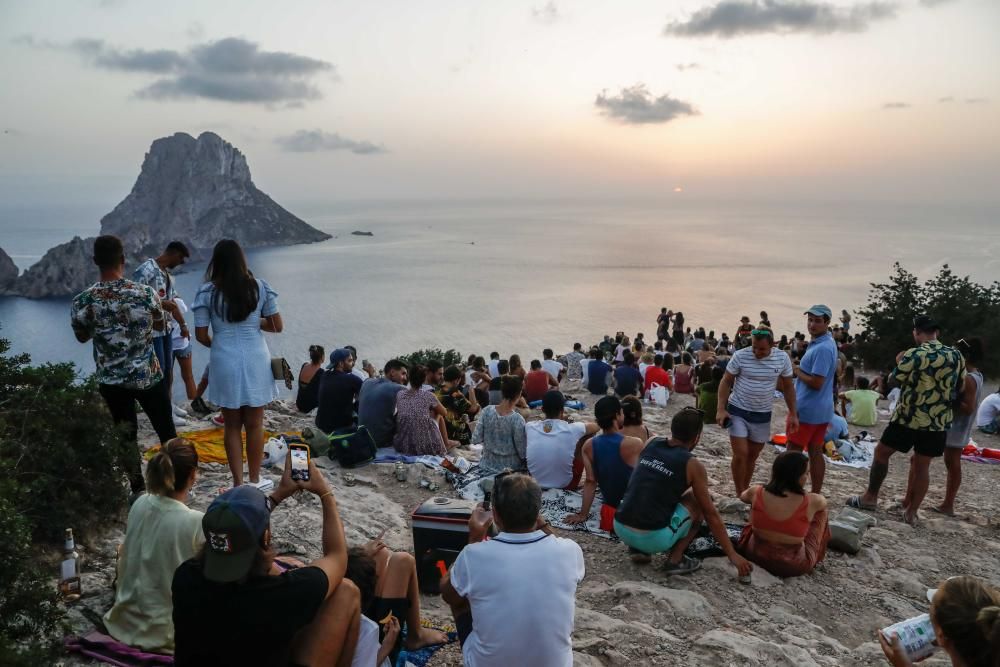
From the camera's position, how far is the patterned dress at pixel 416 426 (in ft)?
25.8

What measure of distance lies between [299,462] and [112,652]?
1.47 meters

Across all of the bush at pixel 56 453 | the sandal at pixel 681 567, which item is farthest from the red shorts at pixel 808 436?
the bush at pixel 56 453

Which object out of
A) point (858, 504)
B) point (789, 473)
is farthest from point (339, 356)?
point (858, 504)

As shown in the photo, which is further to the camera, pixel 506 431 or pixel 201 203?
pixel 201 203

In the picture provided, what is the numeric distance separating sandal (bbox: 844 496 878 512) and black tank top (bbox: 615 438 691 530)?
3.18 meters

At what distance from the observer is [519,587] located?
2.86 m

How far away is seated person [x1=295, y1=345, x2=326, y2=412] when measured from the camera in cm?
958

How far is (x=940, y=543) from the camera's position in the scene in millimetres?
6164

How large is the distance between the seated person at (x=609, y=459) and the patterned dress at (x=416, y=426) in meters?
2.62

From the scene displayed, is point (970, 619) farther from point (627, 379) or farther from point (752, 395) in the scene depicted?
point (627, 379)

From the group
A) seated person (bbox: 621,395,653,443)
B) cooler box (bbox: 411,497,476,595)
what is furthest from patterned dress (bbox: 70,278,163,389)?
seated person (bbox: 621,395,653,443)

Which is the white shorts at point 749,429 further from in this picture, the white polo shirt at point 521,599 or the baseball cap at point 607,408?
the white polo shirt at point 521,599

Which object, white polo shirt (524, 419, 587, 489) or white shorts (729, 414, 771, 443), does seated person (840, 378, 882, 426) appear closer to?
white shorts (729, 414, 771, 443)

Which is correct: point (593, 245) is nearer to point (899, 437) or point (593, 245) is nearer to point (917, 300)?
point (917, 300)
